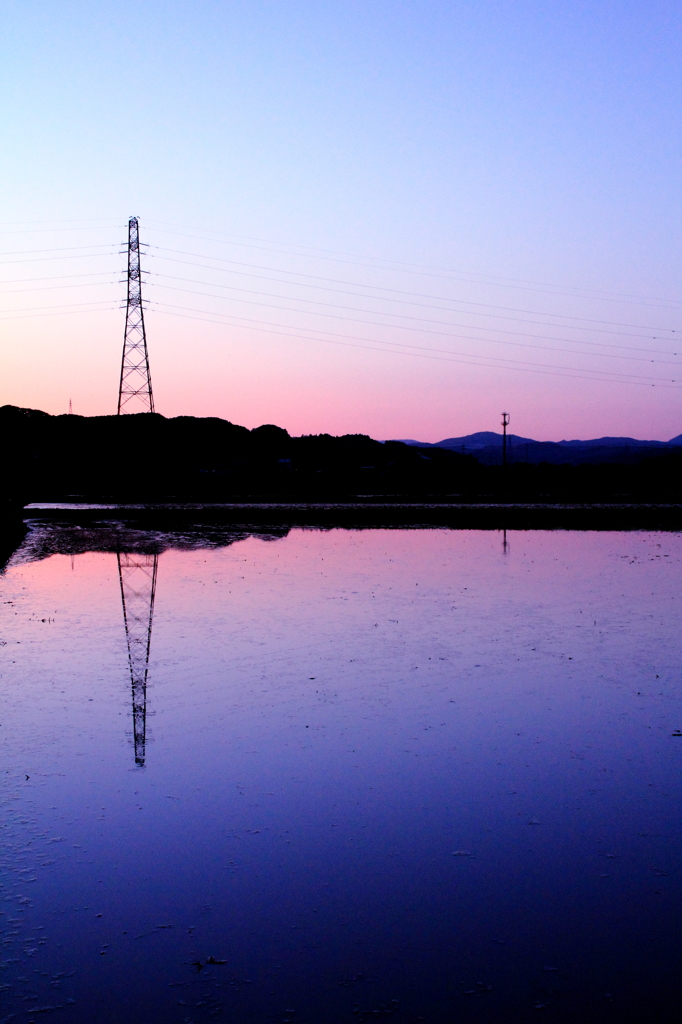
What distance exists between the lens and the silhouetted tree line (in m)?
80.2

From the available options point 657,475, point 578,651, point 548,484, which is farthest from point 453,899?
point 657,475

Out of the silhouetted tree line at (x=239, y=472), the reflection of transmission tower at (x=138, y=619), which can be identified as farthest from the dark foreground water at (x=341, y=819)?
the silhouetted tree line at (x=239, y=472)

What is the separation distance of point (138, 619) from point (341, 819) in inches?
424

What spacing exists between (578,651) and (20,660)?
9.42 metres

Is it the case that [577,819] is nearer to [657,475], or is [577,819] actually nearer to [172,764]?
[172,764]

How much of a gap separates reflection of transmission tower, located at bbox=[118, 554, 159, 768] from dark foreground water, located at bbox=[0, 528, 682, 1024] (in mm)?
87

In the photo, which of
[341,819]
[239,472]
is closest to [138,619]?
[341,819]

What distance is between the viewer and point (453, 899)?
6.53 meters

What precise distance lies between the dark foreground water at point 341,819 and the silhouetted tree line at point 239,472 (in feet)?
154

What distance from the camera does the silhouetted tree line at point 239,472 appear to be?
80.2 meters

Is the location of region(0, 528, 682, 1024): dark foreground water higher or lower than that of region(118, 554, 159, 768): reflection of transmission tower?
lower

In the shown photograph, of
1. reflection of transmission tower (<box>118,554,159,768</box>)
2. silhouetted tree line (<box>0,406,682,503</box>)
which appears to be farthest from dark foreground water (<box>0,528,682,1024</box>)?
silhouetted tree line (<box>0,406,682,503</box>)

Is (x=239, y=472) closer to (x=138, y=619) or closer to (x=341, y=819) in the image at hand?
(x=138, y=619)

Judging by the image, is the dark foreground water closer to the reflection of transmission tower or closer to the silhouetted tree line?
the reflection of transmission tower
